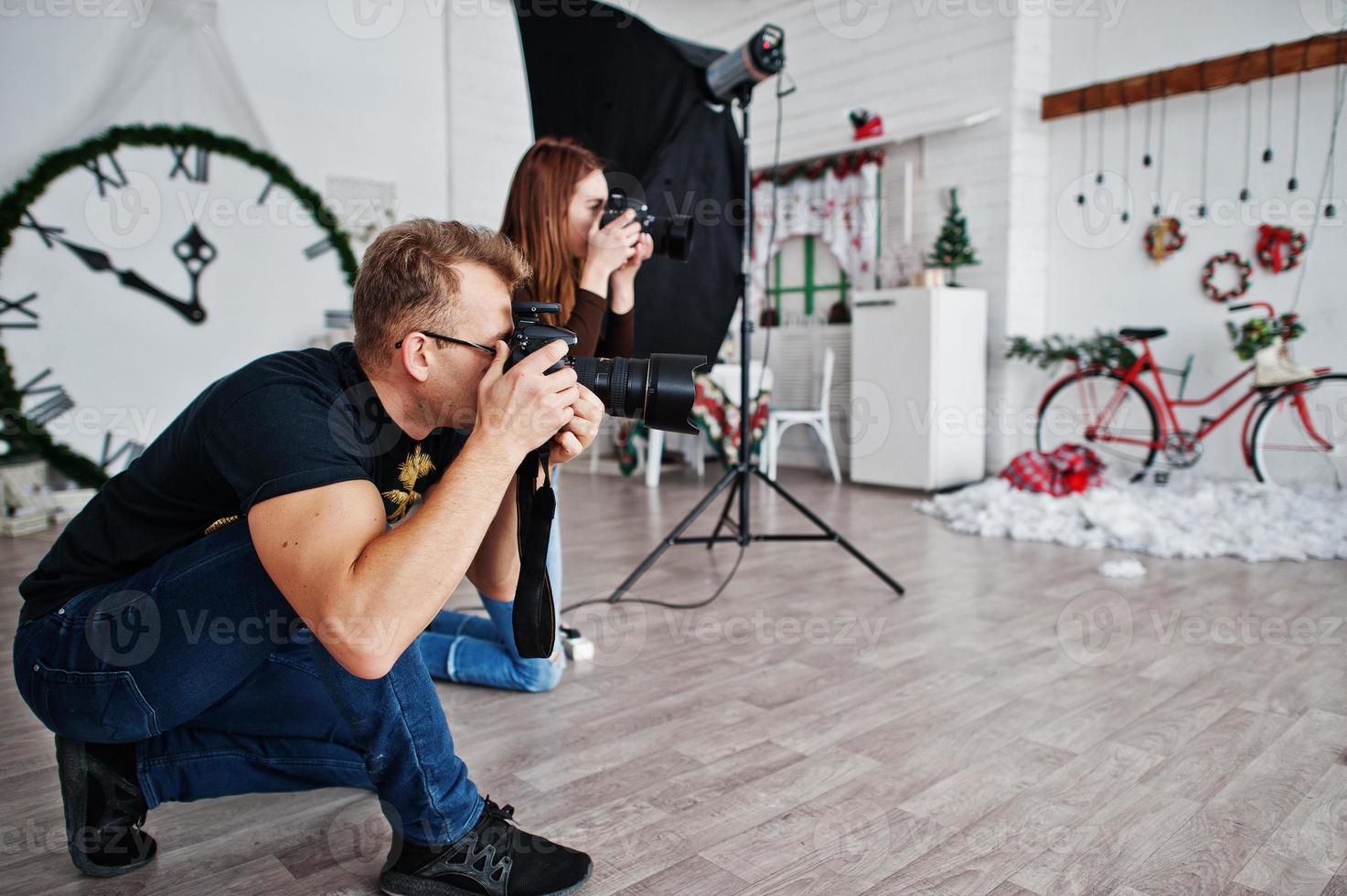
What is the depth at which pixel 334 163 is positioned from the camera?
4.25m

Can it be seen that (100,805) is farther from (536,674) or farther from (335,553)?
(536,674)

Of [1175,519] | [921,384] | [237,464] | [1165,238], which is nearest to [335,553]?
[237,464]

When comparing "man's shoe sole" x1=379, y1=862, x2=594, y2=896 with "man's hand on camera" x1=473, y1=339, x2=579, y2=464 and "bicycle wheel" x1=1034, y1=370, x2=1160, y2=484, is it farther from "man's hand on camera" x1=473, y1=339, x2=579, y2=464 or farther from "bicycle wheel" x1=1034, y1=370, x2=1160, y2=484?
"bicycle wheel" x1=1034, y1=370, x2=1160, y2=484

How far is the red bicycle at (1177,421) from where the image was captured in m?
3.55

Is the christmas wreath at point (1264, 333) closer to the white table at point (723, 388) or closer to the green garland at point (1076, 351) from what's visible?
the green garland at point (1076, 351)

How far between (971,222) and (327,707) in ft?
13.5

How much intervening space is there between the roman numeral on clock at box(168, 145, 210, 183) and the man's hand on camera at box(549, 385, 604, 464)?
361 centimetres

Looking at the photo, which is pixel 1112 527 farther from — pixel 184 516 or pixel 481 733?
pixel 184 516

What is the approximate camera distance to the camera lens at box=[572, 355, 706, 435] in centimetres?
99

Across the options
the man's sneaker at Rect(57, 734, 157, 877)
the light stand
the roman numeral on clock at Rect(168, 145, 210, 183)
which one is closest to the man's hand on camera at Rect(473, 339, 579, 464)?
the man's sneaker at Rect(57, 734, 157, 877)

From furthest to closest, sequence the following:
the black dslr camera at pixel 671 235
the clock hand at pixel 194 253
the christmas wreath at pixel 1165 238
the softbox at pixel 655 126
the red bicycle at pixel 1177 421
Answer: the christmas wreath at pixel 1165 238 < the clock hand at pixel 194 253 < the red bicycle at pixel 1177 421 < the softbox at pixel 655 126 < the black dslr camera at pixel 671 235

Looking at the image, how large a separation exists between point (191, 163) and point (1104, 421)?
421 cm

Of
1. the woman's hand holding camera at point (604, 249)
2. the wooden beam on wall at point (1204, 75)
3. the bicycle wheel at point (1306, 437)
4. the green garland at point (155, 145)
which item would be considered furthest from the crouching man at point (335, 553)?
the wooden beam on wall at point (1204, 75)

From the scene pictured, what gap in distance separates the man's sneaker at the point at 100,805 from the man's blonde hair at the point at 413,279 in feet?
1.85
